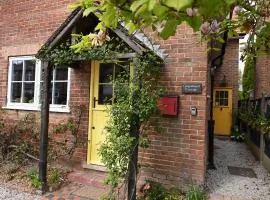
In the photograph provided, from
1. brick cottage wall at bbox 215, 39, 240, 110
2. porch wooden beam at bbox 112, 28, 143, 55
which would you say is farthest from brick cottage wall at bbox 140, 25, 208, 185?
brick cottage wall at bbox 215, 39, 240, 110

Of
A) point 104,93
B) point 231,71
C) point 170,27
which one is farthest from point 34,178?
point 231,71

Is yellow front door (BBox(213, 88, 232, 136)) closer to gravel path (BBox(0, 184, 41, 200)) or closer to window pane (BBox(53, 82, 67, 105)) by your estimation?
window pane (BBox(53, 82, 67, 105))

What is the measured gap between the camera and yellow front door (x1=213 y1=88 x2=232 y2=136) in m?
13.0

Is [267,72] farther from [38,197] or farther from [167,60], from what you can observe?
[38,197]

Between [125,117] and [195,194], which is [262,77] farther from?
[125,117]

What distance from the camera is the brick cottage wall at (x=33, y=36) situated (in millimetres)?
6598

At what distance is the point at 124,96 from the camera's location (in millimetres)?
4730

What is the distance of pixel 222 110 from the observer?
43.5ft

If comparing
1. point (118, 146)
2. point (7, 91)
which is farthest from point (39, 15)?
point (118, 146)

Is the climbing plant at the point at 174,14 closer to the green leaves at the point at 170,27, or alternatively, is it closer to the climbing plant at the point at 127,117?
the green leaves at the point at 170,27

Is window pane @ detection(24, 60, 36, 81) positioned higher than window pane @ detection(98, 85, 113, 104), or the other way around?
window pane @ detection(24, 60, 36, 81)

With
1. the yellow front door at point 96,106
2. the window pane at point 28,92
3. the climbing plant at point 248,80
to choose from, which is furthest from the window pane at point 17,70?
the climbing plant at point 248,80

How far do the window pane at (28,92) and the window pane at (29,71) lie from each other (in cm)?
16

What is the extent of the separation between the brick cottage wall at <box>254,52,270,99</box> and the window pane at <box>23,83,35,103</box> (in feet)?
28.5
